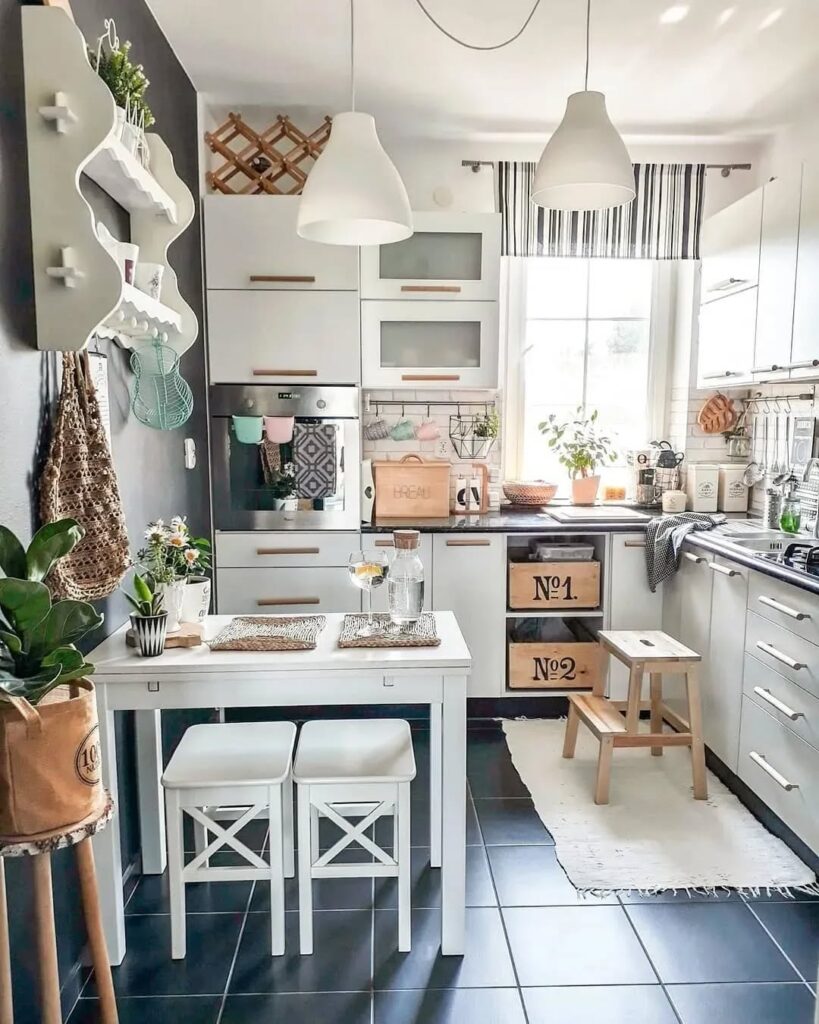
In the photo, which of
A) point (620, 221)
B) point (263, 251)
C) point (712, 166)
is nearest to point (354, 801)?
point (263, 251)

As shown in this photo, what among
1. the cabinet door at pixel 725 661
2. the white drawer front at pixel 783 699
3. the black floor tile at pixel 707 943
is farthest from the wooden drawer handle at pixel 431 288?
the black floor tile at pixel 707 943

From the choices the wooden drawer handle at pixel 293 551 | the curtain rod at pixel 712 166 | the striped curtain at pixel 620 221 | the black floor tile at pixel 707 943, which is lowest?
the black floor tile at pixel 707 943

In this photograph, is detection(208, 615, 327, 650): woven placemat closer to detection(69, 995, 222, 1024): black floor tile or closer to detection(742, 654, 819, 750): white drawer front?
detection(69, 995, 222, 1024): black floor tile

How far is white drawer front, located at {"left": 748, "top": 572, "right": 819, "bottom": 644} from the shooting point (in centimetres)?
228

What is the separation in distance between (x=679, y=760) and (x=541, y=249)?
231 cm

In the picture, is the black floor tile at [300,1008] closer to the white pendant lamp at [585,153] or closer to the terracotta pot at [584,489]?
the white pendant lamp at [585,153]

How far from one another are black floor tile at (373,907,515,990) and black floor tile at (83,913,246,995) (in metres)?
0.31

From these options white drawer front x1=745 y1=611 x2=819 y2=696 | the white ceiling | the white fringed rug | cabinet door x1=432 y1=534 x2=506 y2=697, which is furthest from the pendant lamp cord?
the white fringed rug

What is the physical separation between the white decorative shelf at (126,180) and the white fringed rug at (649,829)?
7.32ft

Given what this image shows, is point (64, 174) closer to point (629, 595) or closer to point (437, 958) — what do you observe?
point (437, 958)

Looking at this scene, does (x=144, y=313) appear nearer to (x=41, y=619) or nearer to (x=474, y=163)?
(x=41, y=619)

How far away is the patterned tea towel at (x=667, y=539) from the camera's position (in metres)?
3.19

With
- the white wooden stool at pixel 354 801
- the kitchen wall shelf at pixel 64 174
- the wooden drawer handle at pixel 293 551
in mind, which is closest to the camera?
the kitchen wall shelf at pixel 64 174

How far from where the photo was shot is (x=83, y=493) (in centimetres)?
174
